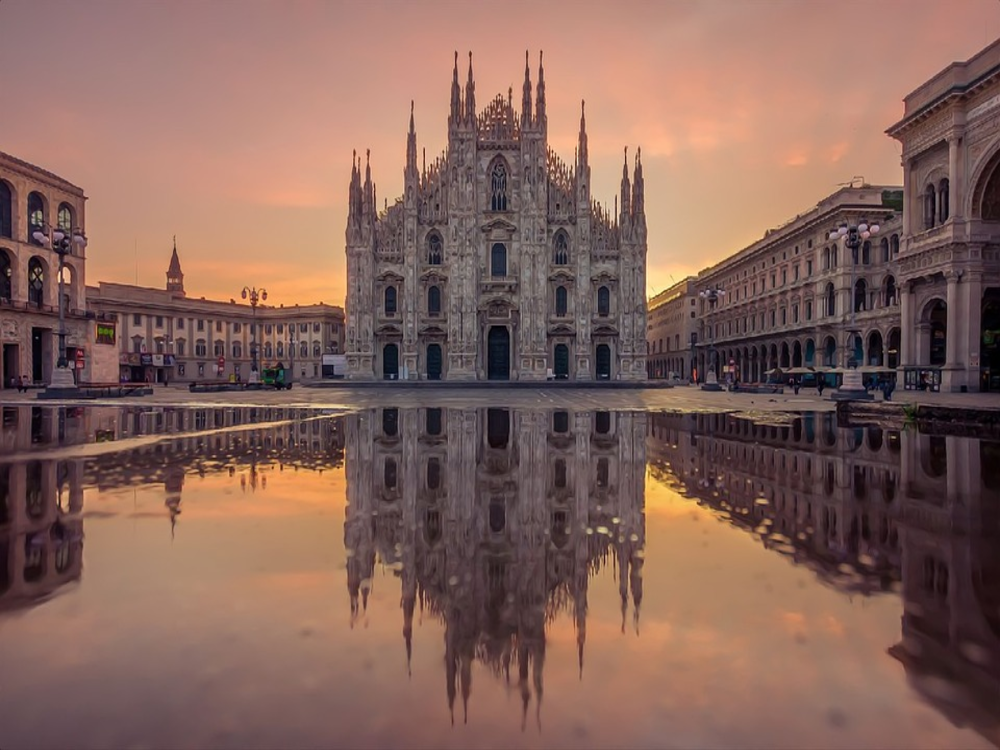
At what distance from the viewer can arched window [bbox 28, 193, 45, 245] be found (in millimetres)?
44741

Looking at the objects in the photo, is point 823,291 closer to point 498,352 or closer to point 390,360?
point 498,352

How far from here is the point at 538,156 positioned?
50.8 metres

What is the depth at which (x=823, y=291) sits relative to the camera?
5062cm

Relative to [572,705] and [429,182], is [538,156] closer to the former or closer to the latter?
[429,182]

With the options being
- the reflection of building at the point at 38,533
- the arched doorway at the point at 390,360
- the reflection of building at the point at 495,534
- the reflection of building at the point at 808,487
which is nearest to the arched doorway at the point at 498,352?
the arched doorway at the point at 390,360

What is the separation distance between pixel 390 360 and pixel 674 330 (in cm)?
5643

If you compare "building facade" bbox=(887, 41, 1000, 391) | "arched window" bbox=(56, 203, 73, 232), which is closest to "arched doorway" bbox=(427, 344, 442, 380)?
"arched window" bbox=(56, 203, 73, 232)

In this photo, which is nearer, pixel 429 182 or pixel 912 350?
pixel 912 350

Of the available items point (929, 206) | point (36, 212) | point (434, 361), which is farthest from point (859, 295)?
point (36, 212)

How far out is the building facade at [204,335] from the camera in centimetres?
7544

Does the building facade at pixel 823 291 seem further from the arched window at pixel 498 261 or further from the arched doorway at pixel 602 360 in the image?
the arched window at pixel 498 261

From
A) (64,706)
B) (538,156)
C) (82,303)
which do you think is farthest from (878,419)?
(82,303)

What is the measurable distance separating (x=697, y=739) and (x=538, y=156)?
52.8 meters

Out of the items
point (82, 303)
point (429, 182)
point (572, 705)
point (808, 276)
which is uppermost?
point (429, 182)
